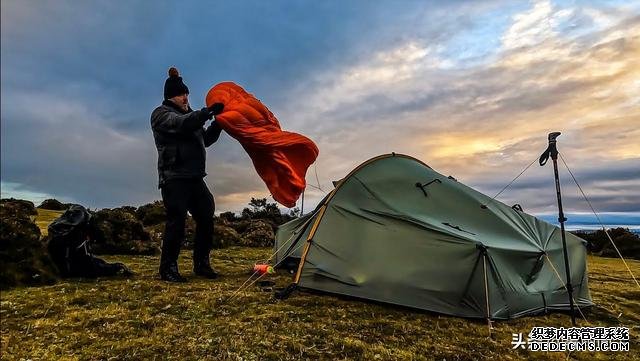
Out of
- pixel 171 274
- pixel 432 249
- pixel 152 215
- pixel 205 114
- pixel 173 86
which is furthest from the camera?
pixel 152 215

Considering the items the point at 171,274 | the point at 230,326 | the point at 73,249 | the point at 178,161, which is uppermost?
the point at 178,161

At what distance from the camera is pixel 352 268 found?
6.27 metres

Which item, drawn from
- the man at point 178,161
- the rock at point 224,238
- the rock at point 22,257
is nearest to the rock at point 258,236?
the rock at point 224,238

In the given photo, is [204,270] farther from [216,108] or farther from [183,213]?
[216,108]

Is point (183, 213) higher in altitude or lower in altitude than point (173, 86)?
lower

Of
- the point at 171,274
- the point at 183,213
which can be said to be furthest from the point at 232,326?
the point at 183,213

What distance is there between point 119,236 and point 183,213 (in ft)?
15.0

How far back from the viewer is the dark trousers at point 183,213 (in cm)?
708

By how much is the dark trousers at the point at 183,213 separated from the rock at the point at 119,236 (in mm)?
3707

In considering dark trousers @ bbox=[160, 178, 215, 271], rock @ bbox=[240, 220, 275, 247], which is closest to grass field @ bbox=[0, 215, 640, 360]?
dark trousers @ bbox=[160, 178, 215, 271]

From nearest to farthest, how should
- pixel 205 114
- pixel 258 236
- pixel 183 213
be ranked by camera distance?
pixel 205 114 → pixel 183 213 → pixel 258 236

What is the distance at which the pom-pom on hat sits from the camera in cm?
744

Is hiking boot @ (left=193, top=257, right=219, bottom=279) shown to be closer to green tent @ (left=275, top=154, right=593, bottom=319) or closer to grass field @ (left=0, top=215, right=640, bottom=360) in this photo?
grass field @ (left=0, top=215, right=640, bottom=360)

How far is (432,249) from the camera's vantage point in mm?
5914
